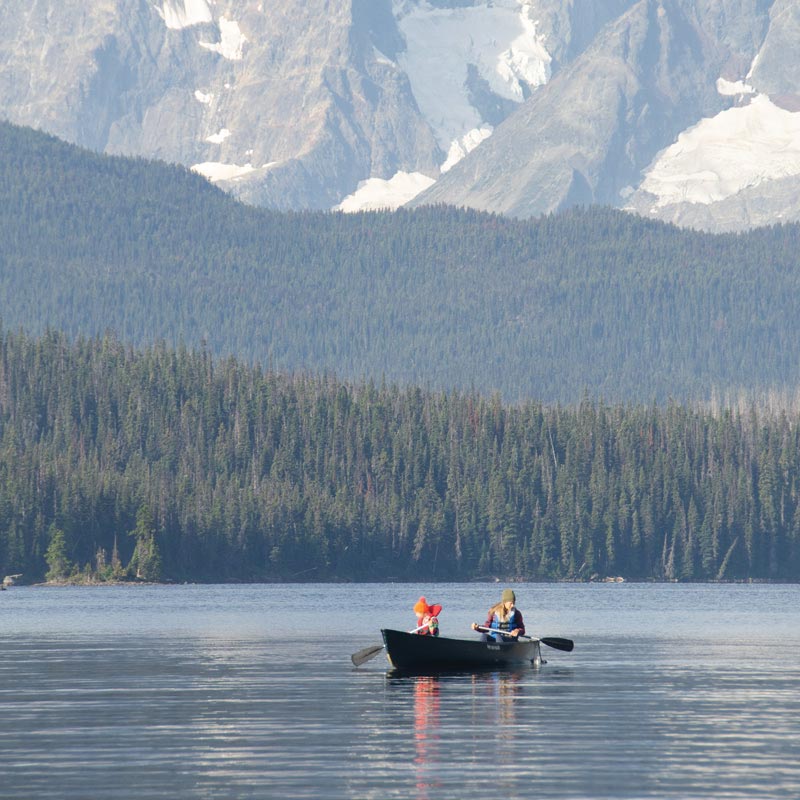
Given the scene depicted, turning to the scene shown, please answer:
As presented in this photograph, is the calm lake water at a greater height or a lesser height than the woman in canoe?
lesser

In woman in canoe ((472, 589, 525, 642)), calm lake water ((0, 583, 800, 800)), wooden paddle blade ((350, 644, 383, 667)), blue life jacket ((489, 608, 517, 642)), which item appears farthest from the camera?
wooden paddle blade ((350, 644, 383, 667))

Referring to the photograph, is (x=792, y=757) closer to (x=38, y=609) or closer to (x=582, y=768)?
(x=582, y=768)

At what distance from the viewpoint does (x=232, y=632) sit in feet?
387

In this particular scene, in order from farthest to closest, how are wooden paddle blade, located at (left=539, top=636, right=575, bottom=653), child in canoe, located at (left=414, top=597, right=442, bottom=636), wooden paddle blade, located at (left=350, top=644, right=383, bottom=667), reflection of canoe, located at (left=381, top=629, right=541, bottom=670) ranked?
wooden paddle blade, located at (left=539, top=636, right=575, bottom=653) → wooden paddle blade, located at (left=350, top=644, right=383, bottom=667) → child in canoe, located at (left=414, top=597, right=442, bottom=636) → reflection of canoe, located at (left=381, top=629, right=541, bottom=670)

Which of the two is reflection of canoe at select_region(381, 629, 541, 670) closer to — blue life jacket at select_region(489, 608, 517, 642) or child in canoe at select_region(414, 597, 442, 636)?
blue life jacket at select_region(489, 608, 517, 642)

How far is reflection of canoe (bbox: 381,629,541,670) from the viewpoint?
79938 mm

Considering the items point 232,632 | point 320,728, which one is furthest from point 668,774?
point 232,632

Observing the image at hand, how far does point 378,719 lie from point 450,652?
14692 millimetres

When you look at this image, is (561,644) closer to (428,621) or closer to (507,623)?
(507,623)

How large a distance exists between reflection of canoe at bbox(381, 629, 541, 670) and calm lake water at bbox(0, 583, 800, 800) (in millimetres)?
622

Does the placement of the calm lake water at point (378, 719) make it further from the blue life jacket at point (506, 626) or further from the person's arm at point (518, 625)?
the person's arm at point (518, 625)

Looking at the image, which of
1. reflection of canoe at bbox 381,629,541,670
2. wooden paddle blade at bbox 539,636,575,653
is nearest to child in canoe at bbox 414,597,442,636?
reflection of canoe at bbox 381,629,541,670

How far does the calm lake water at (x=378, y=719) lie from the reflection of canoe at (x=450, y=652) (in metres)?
0.62

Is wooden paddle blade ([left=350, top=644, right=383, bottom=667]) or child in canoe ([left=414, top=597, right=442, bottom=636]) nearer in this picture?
child in canoe ([left=414, top=597, right=442, bottom=636])
